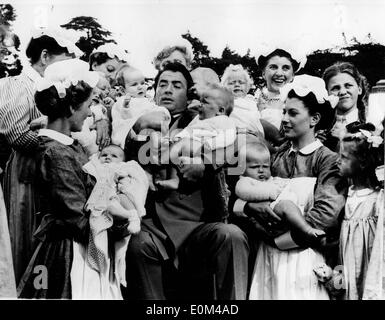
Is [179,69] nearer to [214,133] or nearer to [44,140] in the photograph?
[214,133]

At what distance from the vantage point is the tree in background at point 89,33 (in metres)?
4.65

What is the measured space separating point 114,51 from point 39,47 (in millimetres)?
555

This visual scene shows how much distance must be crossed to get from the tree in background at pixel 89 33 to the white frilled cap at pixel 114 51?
0.10 feet

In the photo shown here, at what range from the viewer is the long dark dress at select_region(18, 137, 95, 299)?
4543 millimetres

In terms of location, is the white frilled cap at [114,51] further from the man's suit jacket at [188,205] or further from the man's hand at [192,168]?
the man's suit jacket at [188,205]

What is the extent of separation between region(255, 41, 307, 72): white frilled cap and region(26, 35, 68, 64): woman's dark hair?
148 centimetres

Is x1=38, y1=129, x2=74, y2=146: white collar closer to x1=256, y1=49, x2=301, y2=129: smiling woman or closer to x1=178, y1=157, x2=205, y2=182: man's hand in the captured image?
x1=178, y1=157, x2=205, y2=182: man's hand

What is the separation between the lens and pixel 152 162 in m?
4.60

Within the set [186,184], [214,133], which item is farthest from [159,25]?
[186,184]

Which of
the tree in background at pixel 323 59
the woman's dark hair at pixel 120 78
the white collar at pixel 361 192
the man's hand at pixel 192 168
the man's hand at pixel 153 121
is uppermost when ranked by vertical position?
the tree in background at pixel 323 59

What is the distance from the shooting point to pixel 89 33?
4676 millimetres

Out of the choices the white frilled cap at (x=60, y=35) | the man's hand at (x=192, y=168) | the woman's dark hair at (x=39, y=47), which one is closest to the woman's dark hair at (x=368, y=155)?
the man's hand at (x=192, y=168)

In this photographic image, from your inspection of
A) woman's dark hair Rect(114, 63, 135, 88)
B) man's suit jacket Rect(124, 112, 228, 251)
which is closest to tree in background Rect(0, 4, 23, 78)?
woman's dark hair Rect(114, 63, 135, 88)

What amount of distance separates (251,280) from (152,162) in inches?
43.9
